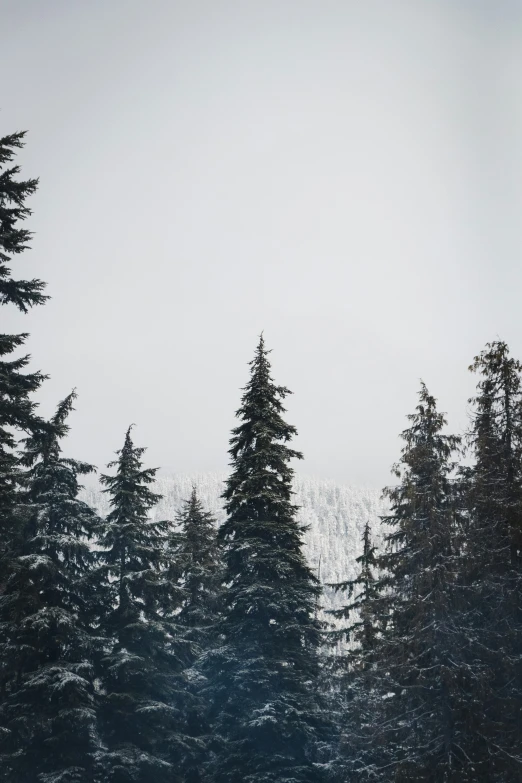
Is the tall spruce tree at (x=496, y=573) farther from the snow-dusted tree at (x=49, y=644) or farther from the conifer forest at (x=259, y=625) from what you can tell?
the snow-dusted tree at (x=49, y=644)

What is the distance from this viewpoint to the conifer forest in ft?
50.2

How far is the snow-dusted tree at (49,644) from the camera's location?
19859mm

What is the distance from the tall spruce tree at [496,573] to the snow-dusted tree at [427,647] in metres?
0.50

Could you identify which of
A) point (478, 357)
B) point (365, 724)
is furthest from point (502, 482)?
point (365, 724)

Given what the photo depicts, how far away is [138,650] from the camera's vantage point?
24.4 meters

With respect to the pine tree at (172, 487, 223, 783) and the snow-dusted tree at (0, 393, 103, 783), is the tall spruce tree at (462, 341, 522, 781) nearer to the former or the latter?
the pine tree at (172, 487, 223, 783)

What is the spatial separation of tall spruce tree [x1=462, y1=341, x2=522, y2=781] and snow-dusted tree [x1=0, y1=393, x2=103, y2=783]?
1305 cm

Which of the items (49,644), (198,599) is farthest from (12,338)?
(198,599)

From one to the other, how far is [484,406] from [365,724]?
10255 mm

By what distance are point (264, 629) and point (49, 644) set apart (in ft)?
26.0

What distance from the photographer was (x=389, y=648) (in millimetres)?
16812

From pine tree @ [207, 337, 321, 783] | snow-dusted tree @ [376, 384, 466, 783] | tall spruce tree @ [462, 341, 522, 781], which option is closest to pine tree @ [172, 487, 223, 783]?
pine tree @ [207, 337, 321, 783]

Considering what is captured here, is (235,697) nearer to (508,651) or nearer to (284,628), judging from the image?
(284,628)

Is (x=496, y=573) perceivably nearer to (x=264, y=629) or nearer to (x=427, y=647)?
(x=427, y=647)
